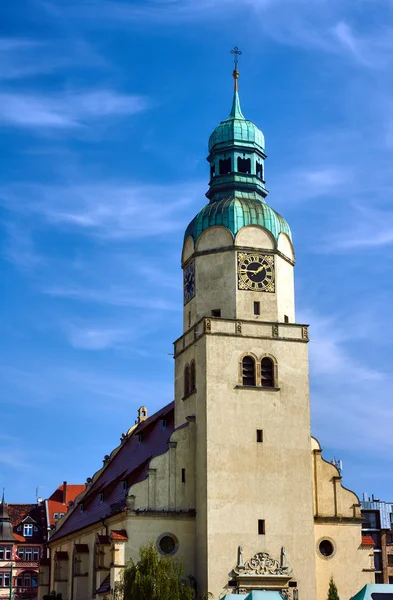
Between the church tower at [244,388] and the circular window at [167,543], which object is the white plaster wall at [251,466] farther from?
the circular window at [167,543]

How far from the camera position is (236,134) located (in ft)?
196

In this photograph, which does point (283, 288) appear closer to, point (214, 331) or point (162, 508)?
point (214, 331)

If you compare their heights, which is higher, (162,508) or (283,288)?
(283,288)

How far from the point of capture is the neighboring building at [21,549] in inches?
3580

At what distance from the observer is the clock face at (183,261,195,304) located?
57.8 metres

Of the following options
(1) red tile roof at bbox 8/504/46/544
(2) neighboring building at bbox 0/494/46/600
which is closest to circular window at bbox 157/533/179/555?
(2) neighboring building at bbox 0/494/46/600

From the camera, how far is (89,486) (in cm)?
7750

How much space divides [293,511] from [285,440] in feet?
11.8

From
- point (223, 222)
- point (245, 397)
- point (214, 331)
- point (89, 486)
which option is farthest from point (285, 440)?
point (89, 486)

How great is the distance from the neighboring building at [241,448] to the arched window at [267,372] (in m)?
0.06

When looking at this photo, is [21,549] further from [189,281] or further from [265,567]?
[265,567]

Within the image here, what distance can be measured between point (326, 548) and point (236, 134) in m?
23.4

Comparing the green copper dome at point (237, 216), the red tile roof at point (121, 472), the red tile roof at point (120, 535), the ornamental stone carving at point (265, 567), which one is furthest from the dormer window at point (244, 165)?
the ornamental stone carving at point (265, 567)

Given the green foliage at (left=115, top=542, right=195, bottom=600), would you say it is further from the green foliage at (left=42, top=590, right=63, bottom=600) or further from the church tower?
the green foliage at (left=42, top=590, right=63, bottom=600)
